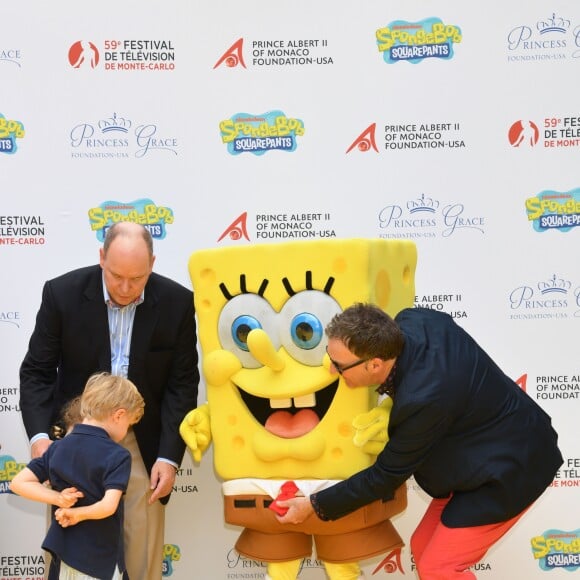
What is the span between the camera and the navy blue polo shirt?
2.04 metres

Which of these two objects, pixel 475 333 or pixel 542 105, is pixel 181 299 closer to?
pixel 475 333

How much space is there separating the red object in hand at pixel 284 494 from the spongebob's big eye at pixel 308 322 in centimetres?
38

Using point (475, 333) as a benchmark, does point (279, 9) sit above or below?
above

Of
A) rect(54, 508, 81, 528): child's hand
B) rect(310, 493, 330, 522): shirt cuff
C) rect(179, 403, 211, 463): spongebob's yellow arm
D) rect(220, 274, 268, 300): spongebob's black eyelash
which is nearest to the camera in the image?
rect(54, 508, 81, 528): child's hand

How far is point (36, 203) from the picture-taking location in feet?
10.6

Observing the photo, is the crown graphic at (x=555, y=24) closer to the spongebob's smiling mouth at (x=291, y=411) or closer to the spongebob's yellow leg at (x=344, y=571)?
the spongebob's smiling mouth at (x=291, y=411)

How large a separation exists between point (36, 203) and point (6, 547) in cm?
150

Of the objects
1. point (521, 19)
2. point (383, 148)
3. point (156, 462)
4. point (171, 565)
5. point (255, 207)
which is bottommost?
point (171, 565)

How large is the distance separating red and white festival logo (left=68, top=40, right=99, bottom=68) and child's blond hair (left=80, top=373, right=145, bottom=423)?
1.61 meters

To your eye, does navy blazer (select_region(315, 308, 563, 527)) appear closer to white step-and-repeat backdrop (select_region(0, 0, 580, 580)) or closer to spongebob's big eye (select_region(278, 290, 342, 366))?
spongebob's big eye (select_region(278, 290, 342, 366))

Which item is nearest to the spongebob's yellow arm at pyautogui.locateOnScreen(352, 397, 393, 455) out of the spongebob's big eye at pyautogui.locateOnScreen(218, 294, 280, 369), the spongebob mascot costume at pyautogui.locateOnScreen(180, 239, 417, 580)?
the spongebob mascot costume at pyautogui.locateOnScreen(180, 239, 417, 580)

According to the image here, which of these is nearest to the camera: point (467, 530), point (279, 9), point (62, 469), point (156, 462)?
point (62, 469)

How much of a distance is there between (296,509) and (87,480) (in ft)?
2.03

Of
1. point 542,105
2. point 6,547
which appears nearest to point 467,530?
point 542,105
